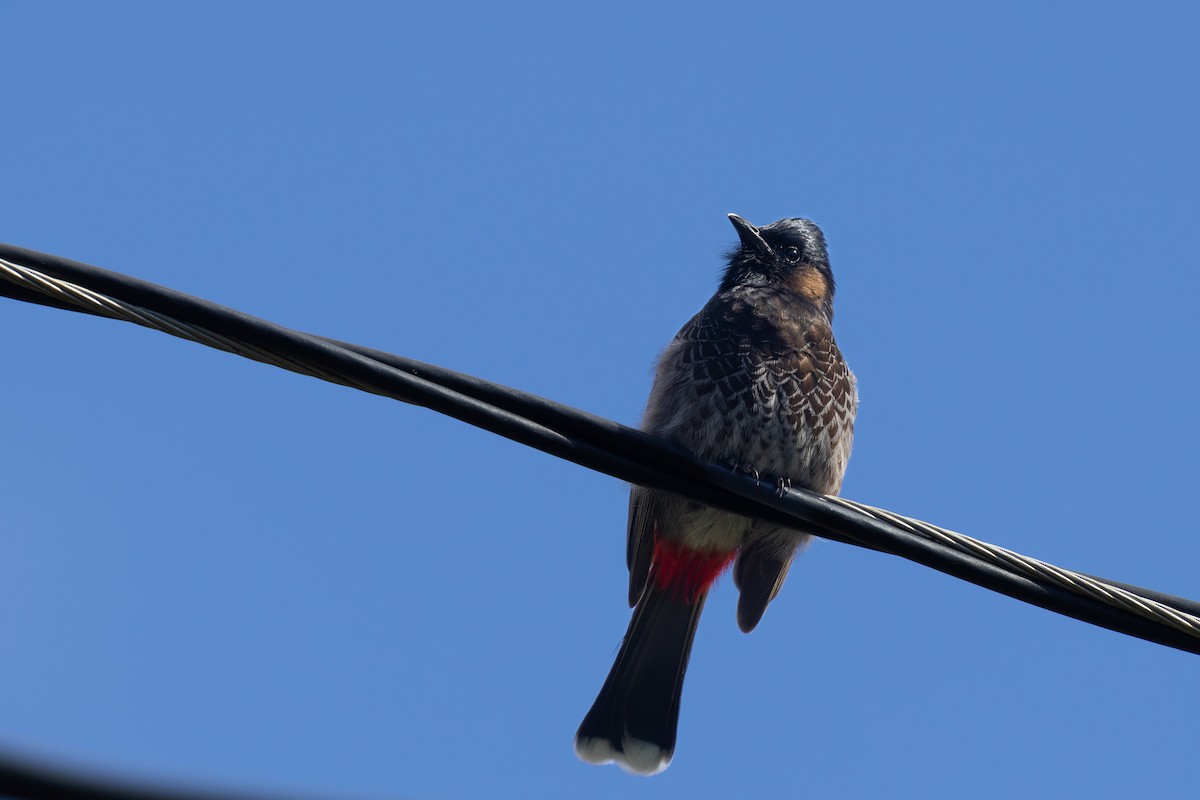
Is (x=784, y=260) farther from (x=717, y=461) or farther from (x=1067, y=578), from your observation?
(x=1067, y=578)

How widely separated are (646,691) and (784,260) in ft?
7.65

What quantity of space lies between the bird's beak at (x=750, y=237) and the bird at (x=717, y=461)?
54 cm

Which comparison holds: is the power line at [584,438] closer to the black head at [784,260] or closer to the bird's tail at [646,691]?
the bird's tail at [646,691]

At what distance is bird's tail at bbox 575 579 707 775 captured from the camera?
5848 millimetres

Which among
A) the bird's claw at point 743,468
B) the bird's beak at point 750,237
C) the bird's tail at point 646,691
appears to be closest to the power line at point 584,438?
the bird's claw at point 743,468

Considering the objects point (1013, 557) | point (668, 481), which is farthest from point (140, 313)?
point (1013, 557)

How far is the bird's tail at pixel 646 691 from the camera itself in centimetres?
585

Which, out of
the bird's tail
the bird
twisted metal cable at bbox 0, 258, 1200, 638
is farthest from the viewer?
the bird's tail

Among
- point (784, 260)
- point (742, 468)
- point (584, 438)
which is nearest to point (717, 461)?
point (742, 468)

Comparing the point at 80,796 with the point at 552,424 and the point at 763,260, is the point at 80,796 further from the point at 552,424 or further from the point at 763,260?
the point at 763,260

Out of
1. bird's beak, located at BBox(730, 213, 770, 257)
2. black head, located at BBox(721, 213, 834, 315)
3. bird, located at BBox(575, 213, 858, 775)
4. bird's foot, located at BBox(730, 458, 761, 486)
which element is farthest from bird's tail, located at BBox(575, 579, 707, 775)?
bird's beak, located at BBox(730, 213, 770, 257)

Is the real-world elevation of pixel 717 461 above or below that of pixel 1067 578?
above

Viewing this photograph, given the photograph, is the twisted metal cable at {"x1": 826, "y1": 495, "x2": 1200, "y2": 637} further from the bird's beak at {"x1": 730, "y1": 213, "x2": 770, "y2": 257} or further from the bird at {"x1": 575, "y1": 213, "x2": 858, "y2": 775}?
the bird's beak at {"x1": 730, "y1": 213, "x2": 770, "y2": 257}

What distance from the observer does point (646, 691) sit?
594 cm
